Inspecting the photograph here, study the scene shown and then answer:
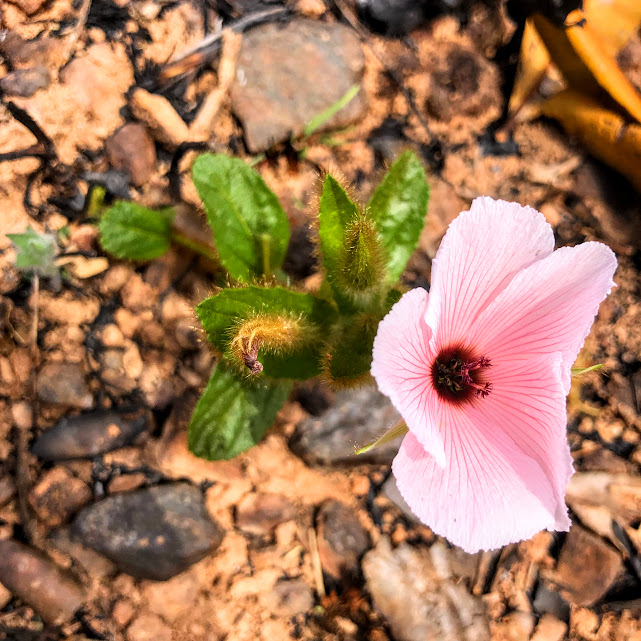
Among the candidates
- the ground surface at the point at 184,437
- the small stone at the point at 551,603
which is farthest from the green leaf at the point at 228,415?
the small stone at the point at 551,603

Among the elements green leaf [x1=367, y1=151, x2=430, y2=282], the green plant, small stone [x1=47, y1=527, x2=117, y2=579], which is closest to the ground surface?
small stone [x1=47, y1=527, x2=117, y2=579]

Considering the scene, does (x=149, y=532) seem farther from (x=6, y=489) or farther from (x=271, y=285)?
(x=271, y=285)

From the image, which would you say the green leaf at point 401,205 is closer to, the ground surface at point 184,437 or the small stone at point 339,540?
the ground surface at point 184,437

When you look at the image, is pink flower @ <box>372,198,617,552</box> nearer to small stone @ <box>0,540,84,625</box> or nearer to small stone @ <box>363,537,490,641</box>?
small stone @ <box>363,537,490,641</box>

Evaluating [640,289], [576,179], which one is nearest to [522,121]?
[576,179]

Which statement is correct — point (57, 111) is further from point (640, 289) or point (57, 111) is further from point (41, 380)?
point (640, 289)
